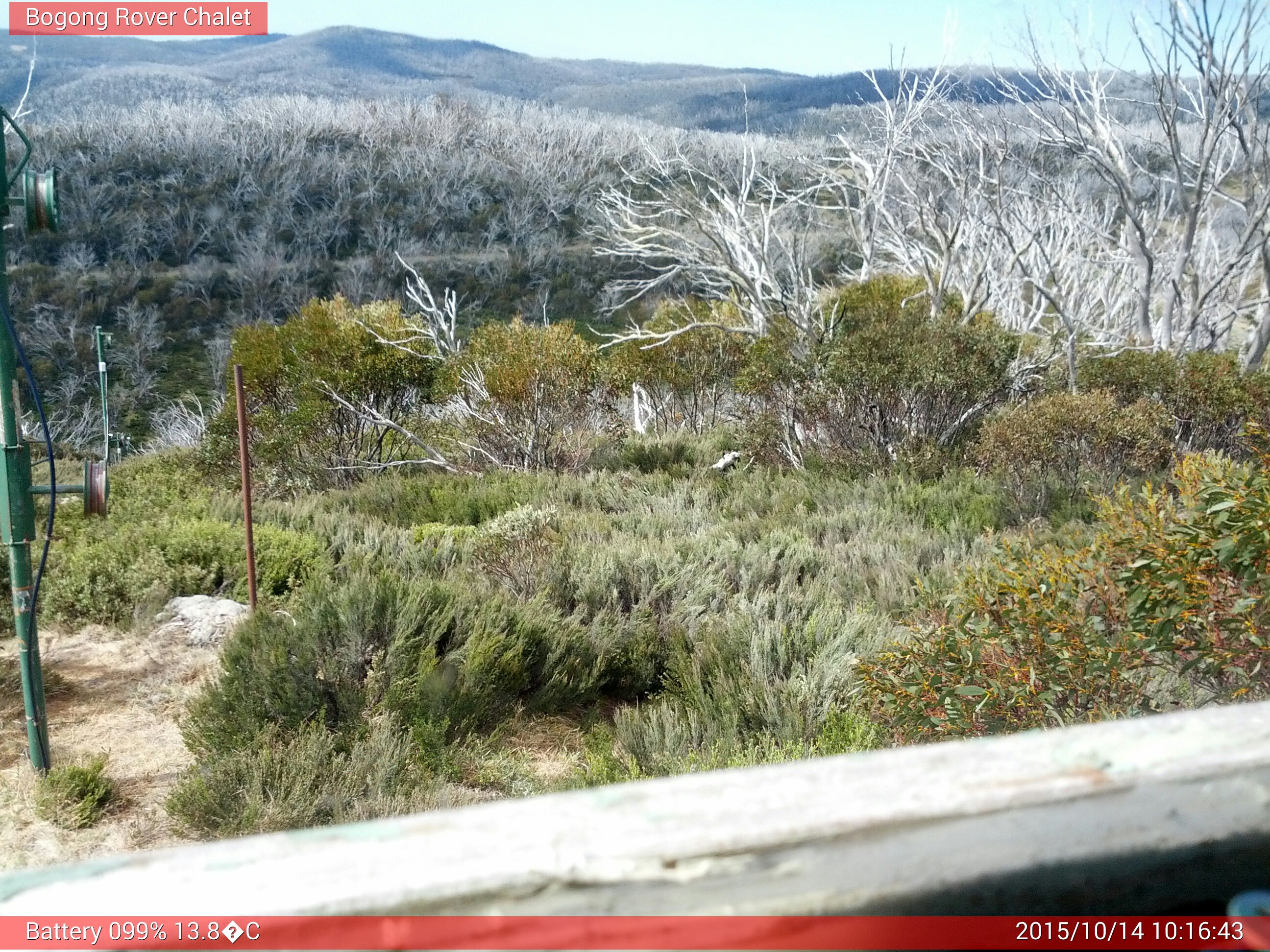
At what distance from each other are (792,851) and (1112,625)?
8.47 feet

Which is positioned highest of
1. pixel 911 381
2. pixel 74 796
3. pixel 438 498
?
pixel 911 381

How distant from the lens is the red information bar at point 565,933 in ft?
1.65

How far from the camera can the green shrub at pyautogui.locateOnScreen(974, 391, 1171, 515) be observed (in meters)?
7.24

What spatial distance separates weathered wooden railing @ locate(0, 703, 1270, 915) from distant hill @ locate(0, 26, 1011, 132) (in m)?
53.6

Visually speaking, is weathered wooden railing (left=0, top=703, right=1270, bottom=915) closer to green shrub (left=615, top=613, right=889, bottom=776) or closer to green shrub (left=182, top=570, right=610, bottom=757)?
green shrub (left=615, top=613, right=889, bottom=776)

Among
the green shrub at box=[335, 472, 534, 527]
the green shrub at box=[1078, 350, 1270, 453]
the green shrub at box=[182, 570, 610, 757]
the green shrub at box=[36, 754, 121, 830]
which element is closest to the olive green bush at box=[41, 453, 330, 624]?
the green shrub at box=[182, 570, 610, 757]

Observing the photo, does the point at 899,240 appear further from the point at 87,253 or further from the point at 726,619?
the point at 87,253

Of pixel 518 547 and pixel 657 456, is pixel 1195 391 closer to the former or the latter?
pixel 657 456

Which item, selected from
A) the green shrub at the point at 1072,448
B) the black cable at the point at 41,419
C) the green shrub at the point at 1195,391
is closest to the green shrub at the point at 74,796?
the black cable at the point at 41,419

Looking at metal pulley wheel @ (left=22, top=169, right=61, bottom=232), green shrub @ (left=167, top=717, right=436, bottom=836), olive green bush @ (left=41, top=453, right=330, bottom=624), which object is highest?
metal pulley wheel @ (left=22, top=169, right=61, bottom=232)

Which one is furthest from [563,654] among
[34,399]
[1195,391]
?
[1195,391]

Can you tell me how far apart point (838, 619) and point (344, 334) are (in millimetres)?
8649

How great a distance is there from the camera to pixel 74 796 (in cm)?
318

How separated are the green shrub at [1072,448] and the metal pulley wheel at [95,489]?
611cm
